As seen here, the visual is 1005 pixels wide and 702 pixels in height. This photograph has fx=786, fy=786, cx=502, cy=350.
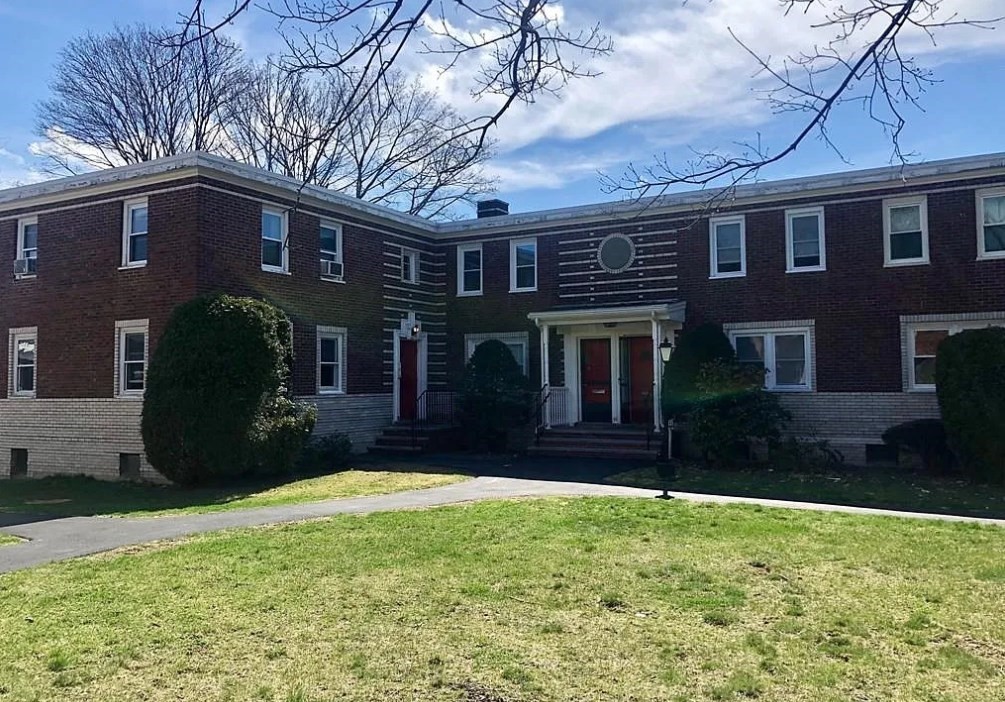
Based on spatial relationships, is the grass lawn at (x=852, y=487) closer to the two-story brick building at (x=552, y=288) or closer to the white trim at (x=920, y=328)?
the white trim at (x=920, y=328)

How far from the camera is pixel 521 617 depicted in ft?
19.0

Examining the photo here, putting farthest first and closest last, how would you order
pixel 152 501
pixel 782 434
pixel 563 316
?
pixel 563 316 → pixel 782 434 → pixel 152 501

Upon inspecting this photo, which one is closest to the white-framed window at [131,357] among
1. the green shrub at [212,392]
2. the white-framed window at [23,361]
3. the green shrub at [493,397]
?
the green shrub at [212,392]

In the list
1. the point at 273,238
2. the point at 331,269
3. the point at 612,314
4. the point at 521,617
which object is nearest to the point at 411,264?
the point at 331,269

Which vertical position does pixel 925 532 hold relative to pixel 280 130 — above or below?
below

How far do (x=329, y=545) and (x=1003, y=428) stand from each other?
38.6 feet

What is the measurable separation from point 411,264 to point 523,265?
10.4 ft

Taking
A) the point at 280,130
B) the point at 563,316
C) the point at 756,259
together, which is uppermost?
the point at 280,130

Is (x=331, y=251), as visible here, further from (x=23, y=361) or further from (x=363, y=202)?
(x=23, y=361)

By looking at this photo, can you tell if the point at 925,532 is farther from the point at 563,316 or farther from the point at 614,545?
the point at 563,316

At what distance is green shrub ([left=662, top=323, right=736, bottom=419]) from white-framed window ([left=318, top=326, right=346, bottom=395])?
7.80 metres

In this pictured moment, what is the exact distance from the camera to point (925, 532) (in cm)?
902

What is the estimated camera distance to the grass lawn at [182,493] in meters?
12.4

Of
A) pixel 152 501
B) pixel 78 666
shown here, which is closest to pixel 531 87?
pixel 78 666
